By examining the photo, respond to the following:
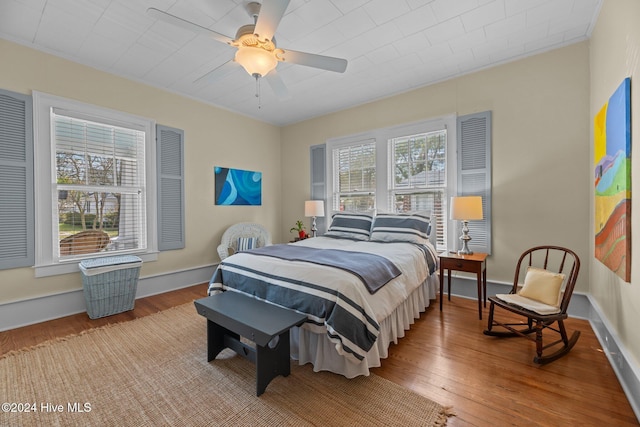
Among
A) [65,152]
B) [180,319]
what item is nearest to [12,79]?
[65,152]

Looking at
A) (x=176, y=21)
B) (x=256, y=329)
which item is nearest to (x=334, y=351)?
(x=256, y=329)

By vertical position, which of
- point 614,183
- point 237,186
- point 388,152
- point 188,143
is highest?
point 188,143

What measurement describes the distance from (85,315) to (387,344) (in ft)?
10.7

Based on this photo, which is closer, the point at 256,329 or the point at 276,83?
the point at 256,329

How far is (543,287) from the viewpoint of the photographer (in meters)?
2.26

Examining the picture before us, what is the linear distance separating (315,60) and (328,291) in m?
1.84

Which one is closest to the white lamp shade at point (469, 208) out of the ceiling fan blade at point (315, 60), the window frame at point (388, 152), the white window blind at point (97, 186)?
the window frame at point (388, 152)

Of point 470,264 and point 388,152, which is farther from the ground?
point 388,152

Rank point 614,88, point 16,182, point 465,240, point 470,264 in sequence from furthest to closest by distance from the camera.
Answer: point 465,240 < point 470,264 < point 16,182 < point 614,88

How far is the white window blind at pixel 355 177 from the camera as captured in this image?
14.3 feet

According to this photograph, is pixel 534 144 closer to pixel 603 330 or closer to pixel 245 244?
pixel 603 330

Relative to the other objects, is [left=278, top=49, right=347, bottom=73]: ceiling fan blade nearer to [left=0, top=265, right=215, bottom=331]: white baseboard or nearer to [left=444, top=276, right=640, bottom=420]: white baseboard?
[left=444, top=276, right=640, bottom=420]: white baseboard

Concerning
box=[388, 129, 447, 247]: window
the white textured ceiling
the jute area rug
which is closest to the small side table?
box=[388, 129, 447, 247]: window

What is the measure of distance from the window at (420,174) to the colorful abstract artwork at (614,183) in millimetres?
1494
